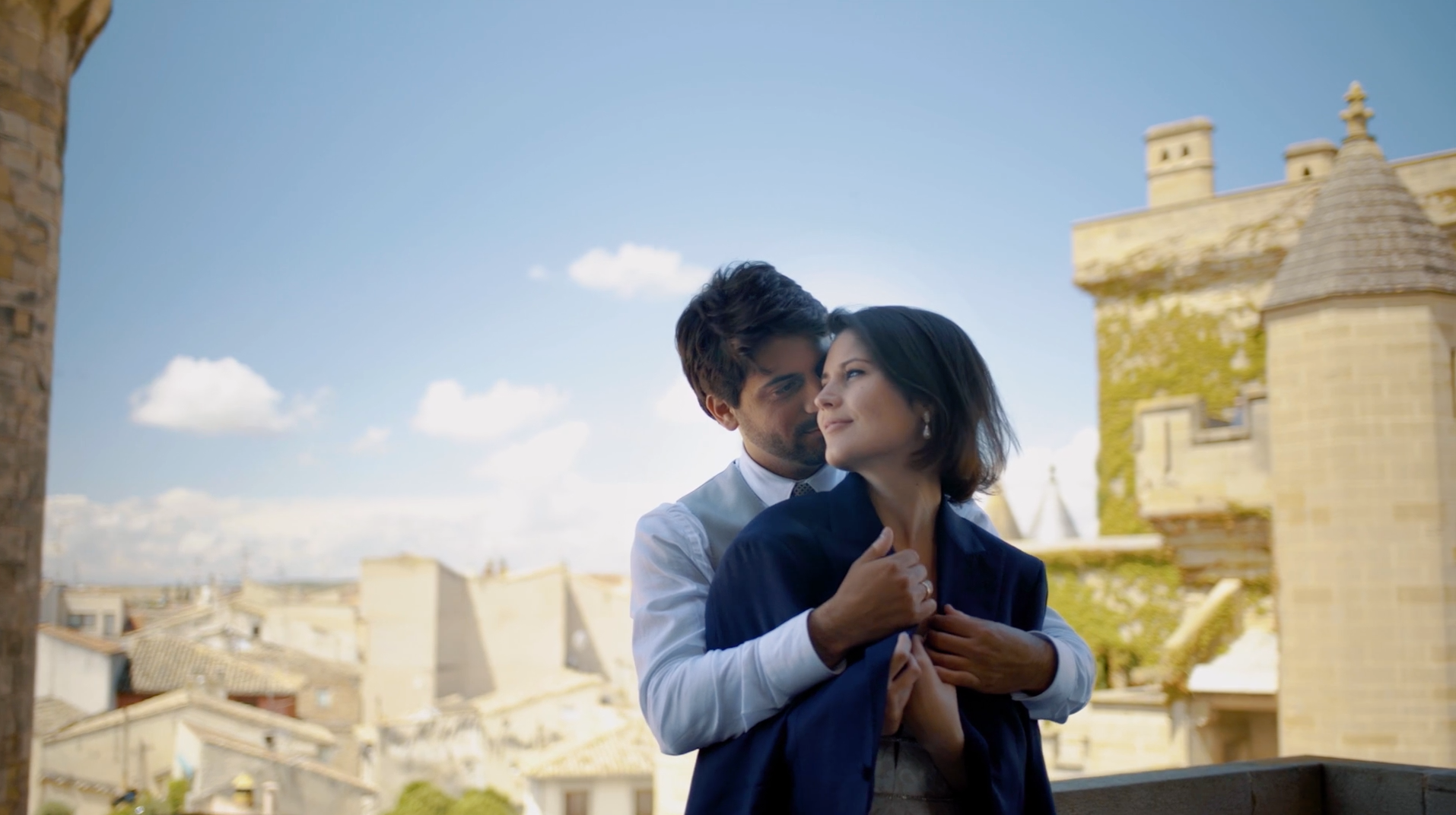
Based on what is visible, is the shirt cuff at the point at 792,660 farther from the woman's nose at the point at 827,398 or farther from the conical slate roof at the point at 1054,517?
the conical slate roof at the point at 1054,517

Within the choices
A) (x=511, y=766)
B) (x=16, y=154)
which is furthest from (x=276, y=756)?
(x=16, y=154)

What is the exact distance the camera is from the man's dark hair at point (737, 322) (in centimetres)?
173

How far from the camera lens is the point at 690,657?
159cm

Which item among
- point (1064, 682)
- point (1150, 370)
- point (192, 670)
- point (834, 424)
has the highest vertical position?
point (1150, 370)

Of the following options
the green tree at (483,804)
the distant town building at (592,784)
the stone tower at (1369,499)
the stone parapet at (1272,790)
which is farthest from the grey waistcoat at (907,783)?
the green tree at (483,804)

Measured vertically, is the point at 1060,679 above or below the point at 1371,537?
below

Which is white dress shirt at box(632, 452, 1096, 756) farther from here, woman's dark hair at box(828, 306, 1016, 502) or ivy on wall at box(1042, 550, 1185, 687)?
Result: ivy on wall at box(1042, 550, 1185, 687)

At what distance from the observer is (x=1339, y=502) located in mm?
6996

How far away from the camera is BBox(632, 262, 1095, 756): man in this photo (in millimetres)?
1477

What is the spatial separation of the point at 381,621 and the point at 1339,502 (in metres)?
37.7

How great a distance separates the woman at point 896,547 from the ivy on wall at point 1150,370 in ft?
43.2

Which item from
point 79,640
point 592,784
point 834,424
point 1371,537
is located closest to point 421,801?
point 592,784

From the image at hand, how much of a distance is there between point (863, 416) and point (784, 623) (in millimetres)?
292

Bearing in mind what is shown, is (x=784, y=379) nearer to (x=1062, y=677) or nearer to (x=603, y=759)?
(x=1062, y=677)
